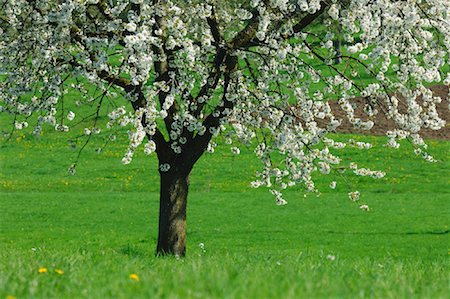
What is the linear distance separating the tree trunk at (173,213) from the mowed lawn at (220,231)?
Answer: 4.36 feet

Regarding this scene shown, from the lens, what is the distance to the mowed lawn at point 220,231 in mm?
6188

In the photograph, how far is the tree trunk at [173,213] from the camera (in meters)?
13.7

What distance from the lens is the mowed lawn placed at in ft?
20.3

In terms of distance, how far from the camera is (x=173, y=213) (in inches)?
546

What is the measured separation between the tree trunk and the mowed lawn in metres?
1.33

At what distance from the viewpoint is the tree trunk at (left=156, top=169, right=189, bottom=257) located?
540 inches

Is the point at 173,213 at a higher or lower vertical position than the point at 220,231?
higher

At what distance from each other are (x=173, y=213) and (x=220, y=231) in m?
7.45

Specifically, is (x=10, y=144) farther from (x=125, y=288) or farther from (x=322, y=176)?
(x=125, y=288)

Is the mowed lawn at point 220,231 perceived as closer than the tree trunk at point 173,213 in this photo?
Yes

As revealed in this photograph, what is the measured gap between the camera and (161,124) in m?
40.7

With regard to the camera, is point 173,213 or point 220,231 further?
point 220,231

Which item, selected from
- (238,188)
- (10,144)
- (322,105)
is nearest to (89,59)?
Answer: (322,105)

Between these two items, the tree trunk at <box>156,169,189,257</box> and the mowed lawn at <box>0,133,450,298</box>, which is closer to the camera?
the mowed lawn at <box>0,133,450,298</box>
